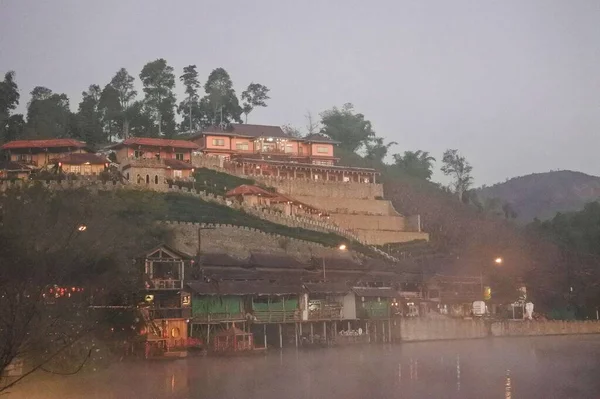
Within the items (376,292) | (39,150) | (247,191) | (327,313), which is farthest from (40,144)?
(376,292)

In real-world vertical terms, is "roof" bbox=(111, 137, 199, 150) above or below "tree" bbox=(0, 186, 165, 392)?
above

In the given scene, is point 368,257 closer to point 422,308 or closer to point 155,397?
point 422,308

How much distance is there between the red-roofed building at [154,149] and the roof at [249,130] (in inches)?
284

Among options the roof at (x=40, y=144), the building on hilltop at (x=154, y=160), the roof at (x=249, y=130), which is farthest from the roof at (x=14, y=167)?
the roof at (x=249, y=130)

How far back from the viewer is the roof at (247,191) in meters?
72.6

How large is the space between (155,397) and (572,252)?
64715mm

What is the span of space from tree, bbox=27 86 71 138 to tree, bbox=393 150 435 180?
4774 cm

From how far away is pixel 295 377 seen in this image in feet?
129

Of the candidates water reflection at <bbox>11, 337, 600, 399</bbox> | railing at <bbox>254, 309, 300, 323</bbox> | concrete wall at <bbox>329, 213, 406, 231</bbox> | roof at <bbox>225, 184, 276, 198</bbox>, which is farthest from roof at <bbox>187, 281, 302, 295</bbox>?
concrete wall at <bbox>329, 213, 406, 231</bbox>

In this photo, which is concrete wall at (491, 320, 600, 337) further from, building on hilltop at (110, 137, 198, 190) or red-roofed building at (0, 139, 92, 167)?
red-roofed building at (0, 139, 92, 167)

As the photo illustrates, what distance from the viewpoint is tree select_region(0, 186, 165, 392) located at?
20.7 meters

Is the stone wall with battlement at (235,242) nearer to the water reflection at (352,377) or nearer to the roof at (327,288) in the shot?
the roof at (327,288)

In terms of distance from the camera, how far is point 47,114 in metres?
95.3

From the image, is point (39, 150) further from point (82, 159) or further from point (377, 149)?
point (377, 149)
